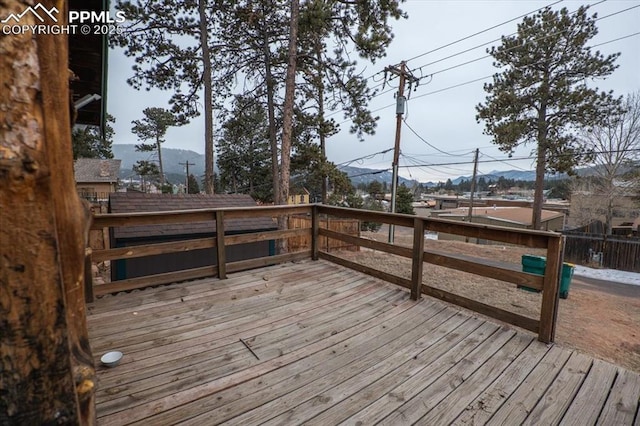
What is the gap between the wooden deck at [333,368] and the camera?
1.72 m

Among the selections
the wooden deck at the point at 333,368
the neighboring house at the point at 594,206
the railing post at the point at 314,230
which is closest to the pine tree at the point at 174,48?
the railing post at the point at 314,230

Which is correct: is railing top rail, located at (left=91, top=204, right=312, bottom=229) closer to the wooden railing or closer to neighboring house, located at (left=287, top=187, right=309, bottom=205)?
the wooden railing

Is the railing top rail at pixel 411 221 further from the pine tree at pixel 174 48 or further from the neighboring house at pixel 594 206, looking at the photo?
the neighboring house at pixel 594 206

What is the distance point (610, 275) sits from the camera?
1119 centimetres

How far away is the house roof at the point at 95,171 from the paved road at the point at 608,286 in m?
29.5

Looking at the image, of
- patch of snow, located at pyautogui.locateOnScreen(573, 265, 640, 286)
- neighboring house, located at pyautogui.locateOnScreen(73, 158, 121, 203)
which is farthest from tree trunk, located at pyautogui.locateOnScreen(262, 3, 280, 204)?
neighboring house, located at pyautogui.locateOnScreen(73, 158, 121, 203)

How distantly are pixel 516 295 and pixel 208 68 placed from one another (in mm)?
10912

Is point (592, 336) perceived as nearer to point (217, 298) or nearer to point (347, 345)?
point (347, 345)

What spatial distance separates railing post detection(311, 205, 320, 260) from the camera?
4566 millimetres

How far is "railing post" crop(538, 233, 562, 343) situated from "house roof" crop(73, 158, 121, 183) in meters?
28.3

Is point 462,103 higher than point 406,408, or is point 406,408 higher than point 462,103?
point 462,103

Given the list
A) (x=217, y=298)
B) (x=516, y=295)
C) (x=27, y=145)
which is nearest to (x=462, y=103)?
(x=516, y=295)

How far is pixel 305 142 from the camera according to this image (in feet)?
37.0

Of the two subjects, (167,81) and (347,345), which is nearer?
(347,345)
